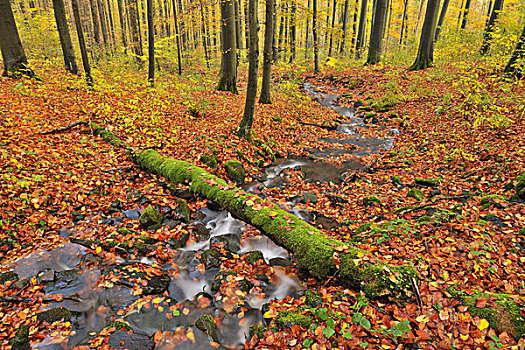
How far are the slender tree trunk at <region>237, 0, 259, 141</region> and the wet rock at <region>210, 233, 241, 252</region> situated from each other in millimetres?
4691

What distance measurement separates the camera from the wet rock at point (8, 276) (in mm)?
3919

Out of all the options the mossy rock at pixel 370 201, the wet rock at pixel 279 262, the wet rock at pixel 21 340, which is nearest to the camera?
the wet rock at pixel 21 340

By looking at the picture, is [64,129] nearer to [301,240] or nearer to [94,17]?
[301,240]

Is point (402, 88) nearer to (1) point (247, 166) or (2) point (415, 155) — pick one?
(2) point (415, 155)

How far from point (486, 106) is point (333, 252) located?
8.52 metres

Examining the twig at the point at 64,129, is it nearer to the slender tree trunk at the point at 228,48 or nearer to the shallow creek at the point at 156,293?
the shallow creek at the point at 156,293

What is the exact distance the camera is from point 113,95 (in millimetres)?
11250

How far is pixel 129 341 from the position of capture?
135 inches

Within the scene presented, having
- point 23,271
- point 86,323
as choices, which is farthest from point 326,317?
point 23,271

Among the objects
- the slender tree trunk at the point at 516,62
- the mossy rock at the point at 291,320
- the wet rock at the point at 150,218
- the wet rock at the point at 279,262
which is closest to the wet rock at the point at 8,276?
the wet rock at the point at 150,218

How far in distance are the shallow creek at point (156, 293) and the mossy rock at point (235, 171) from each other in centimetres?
244

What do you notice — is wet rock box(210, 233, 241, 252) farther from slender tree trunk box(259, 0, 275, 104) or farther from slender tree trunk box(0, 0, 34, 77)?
slender tree trunk box(0, 0, 34, 77)

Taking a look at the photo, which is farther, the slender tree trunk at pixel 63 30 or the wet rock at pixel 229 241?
the slender tree trunk at pixel 63 30

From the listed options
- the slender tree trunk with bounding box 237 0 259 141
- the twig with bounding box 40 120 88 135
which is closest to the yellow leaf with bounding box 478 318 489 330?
the slender tree trunk with bounding box 237 0 259 141
